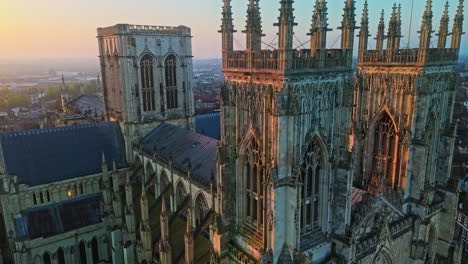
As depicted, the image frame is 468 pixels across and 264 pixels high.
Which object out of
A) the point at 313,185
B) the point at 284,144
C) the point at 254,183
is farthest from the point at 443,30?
the point at 254,183

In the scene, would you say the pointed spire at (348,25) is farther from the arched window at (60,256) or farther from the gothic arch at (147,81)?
the arched window at (60,256)

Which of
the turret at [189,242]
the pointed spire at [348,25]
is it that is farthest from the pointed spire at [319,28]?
the turret at [189,242]

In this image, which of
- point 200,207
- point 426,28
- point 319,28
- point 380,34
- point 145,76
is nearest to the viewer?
point 319,28

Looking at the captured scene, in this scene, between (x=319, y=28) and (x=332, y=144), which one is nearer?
(x=319, y=28)

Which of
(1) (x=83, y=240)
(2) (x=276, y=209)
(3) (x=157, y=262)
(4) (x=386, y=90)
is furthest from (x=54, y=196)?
(4) (x=386, y=90)

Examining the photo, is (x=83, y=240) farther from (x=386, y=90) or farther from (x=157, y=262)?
(x=386, y=90)

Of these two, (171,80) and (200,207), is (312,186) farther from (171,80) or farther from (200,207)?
(171,80)

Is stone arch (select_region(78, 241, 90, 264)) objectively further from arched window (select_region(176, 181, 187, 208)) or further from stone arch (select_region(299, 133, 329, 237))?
stone arch (select_region(299, 133, 329, 237))
